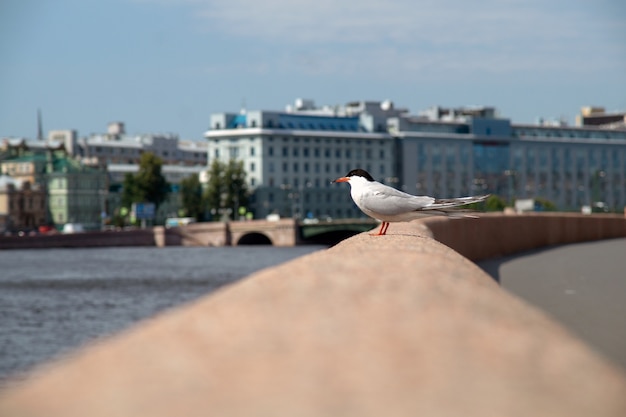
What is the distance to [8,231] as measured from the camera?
13538 centimetres

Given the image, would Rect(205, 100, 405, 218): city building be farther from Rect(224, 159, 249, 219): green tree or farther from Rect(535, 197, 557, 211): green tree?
Rect(535, 197, 557, 211): green tree

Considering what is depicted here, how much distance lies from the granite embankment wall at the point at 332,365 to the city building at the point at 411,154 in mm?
128676

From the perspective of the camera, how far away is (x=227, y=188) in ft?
440

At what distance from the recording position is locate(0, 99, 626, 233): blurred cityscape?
5492 inches

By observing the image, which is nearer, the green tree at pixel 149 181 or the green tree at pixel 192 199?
the green tree at pixel 149 181

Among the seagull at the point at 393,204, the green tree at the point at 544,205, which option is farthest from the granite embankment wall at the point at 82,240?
the seagull at the point at 393,204

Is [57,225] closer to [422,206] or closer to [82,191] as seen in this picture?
[82,191]

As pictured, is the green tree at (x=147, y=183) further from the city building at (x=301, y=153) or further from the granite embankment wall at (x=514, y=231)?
the granite embankment wall at (x=514, y=231)

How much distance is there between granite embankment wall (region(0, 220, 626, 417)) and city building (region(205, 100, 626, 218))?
128676mm

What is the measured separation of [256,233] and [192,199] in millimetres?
26491

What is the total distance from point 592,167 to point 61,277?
108 metres

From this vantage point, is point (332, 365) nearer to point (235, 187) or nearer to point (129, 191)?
point (235, 187)

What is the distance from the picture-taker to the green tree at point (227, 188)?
133125 millimetres

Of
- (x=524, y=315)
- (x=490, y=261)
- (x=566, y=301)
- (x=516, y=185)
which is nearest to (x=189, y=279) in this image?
(x=490, y=261)
